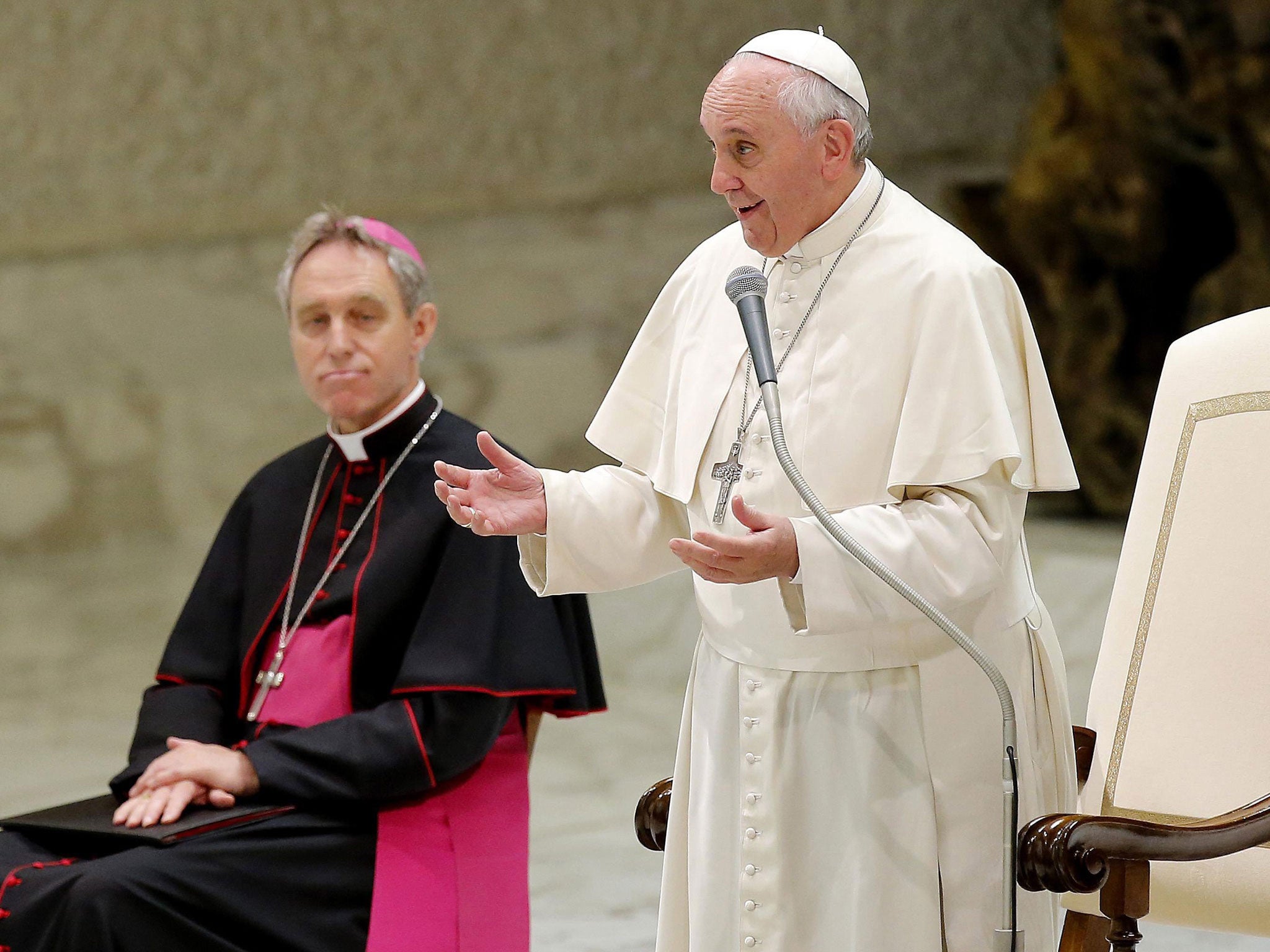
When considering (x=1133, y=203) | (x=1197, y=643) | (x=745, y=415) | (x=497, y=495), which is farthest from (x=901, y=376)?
(x=1133, y=203)

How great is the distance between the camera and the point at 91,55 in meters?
7.34

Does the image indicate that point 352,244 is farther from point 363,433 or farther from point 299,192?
point 299,192

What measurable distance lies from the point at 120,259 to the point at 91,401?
650mm

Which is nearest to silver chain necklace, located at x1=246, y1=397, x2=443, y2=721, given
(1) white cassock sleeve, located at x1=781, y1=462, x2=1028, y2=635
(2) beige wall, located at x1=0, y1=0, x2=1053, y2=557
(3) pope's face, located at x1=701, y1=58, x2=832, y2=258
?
(3) pope's face, located at x1=701, y1=58, x2=832, y2=258

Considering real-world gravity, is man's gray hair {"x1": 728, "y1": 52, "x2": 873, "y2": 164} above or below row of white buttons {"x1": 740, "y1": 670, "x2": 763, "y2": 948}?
above

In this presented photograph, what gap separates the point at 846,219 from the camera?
245 centimetres

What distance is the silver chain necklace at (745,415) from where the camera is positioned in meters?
2.43

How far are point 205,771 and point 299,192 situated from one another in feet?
16.3

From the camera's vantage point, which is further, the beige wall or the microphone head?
the beige wall

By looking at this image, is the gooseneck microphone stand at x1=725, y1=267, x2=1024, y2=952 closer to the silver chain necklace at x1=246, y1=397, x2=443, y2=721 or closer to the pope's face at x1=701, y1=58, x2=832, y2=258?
the pope's face at x1=701, y1=58, x2=832, y2=258

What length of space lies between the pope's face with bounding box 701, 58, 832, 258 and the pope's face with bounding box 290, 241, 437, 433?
127 centimetres

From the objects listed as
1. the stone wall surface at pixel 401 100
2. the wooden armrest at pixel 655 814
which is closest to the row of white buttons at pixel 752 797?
the wooden armrest at pixel 655 814

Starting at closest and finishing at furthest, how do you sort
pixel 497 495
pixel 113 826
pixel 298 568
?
pixel 497 495 → pixel 113 826 → pixel 298 568

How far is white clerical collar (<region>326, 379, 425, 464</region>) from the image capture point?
3.54 meters
